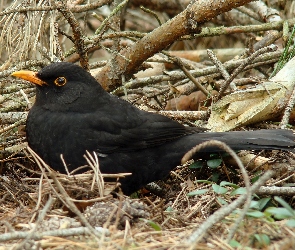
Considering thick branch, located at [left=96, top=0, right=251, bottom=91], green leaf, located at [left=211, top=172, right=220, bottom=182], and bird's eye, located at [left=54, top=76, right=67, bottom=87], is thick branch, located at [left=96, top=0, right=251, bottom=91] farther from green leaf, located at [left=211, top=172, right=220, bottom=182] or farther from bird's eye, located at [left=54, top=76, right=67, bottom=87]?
green leaf, located at [left=211, top=172, right=220, bottom=182]

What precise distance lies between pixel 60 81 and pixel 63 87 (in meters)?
0.06

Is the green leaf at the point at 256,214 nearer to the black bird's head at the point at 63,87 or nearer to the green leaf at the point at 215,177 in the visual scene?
the green leaf at the point at 215,177

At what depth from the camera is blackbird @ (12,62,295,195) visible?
4.37 m

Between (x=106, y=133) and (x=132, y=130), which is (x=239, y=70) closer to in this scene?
(x=132, y=130)

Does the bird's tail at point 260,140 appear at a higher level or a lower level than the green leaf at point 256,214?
higher

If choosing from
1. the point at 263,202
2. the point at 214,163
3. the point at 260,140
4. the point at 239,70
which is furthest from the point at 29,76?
the point at 263,202

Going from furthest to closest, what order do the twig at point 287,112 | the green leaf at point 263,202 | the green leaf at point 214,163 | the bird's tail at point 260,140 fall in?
the twig at point 287,112
the green leaf at point 214,163
the bird's tail at point 260,140
the green leaf at point 263,202

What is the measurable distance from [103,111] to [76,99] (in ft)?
0.83

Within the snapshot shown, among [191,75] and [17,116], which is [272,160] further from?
[17,116]

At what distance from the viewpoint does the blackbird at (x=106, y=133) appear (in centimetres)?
437

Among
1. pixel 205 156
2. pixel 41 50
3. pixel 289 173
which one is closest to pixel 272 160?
pixel 289 173

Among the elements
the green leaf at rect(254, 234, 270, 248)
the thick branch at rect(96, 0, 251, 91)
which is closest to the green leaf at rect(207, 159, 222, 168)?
the thick branch at rect(96, 0, 251, 91)

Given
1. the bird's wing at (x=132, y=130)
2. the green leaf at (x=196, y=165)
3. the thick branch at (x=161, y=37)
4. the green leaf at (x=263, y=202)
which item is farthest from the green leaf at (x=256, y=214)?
the thick branch at (x=161, y=37)

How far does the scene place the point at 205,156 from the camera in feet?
14.9
